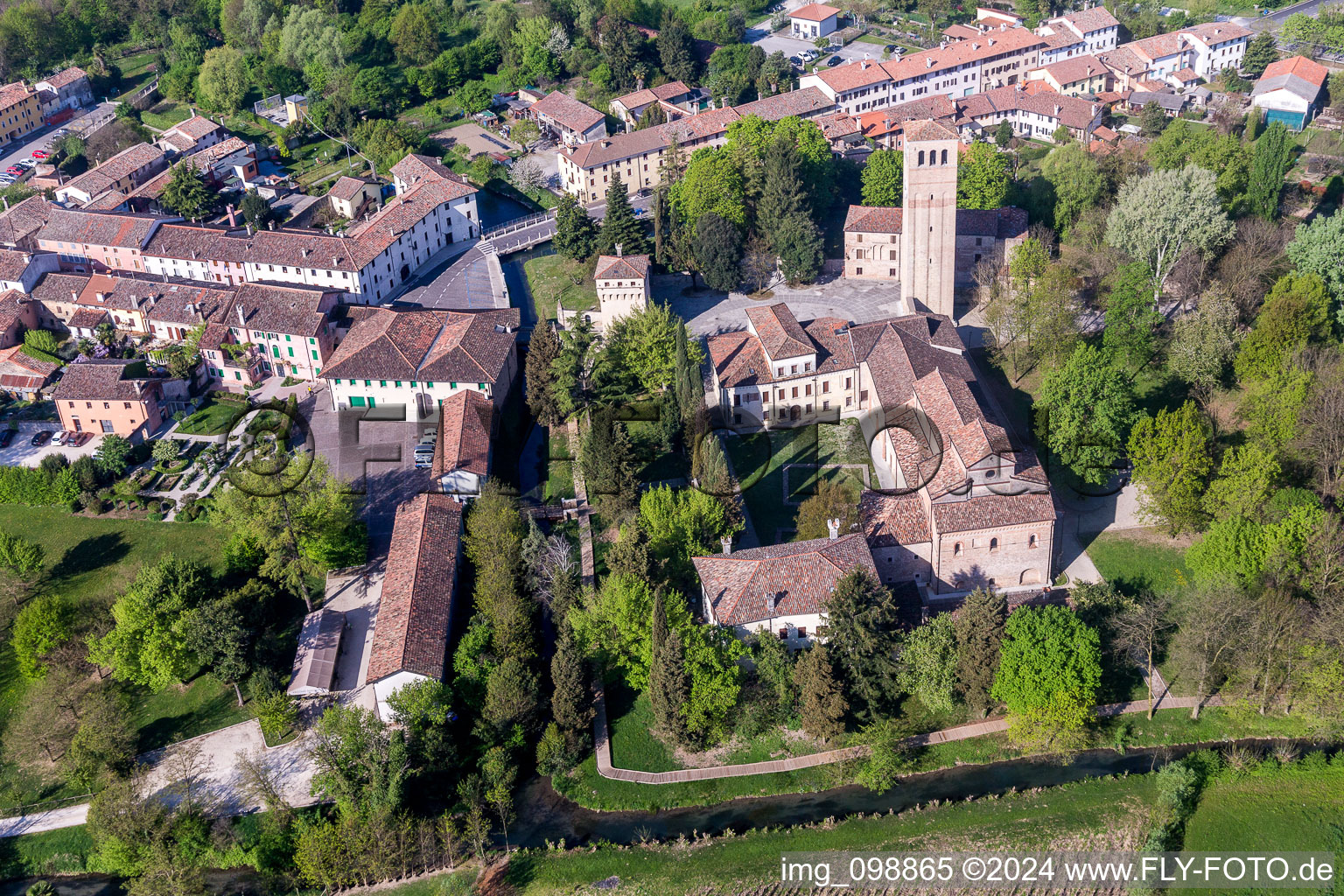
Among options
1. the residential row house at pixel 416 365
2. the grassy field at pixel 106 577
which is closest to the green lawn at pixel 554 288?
the residential row house at pixel 416 365

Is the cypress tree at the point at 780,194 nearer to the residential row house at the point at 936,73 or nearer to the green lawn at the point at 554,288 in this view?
the green lawn at the point at 554,288

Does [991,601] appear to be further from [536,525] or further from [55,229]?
[55,229]

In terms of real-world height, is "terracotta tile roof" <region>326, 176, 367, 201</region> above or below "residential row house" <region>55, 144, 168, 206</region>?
below

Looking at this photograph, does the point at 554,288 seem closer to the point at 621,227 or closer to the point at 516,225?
the point at 621,227

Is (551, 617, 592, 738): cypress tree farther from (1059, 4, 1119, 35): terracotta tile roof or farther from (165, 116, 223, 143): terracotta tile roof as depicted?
(1059, 4, 1119, 35): terracotta tile roof

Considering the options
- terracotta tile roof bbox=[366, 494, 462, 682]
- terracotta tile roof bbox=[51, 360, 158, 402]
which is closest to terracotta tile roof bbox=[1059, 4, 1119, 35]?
terracotta tile roof bbox=[366, 494, 462, 682]

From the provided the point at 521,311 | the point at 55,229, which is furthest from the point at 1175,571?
the point at 55,229

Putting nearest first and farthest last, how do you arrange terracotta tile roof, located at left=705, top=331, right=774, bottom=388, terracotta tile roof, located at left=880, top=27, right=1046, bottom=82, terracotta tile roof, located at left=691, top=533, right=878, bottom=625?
terracotta tile roof, located at left=691, top=533, right=878, bottom=625, terracotta tile roof, located at left=705, top=331, right=774, bottom=388, terracotta tile roof, located at left=880, top=27, right=1046, bottom=82
